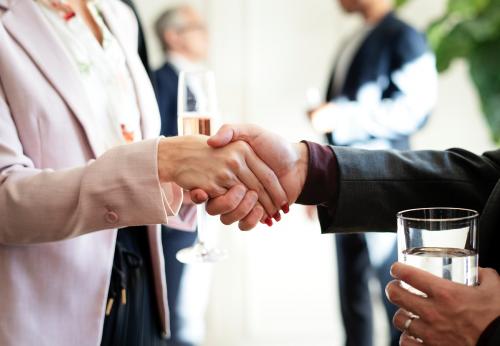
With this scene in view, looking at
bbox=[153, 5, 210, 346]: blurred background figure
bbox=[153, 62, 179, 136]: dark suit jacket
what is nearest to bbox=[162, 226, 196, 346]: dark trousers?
bbox=[153, 5, 210, 346]: blurred background figure

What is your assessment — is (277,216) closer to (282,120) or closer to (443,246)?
(443,246)

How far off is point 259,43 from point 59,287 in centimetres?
255

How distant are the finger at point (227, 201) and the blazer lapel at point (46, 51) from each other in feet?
0.77

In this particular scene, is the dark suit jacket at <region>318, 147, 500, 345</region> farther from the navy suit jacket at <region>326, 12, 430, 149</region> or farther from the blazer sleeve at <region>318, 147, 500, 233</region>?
the navy suit jacket at <region>326, 12, 430, 149</region>

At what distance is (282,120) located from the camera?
11.7 ft

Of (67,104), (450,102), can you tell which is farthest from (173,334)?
(450,102)

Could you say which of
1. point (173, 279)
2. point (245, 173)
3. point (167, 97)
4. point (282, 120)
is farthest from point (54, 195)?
point (282, 120)

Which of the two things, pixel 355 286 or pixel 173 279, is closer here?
pixel 173 279

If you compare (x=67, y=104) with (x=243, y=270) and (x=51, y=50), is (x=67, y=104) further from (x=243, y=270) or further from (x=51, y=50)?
(x=243, y=270)

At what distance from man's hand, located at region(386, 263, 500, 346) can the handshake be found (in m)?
0.48

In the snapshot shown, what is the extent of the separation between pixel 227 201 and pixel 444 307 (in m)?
0.54

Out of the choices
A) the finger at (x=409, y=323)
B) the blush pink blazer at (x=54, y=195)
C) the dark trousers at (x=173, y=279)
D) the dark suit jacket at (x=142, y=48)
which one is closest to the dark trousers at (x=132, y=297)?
the blush pink blazer at (x=54, y=195)

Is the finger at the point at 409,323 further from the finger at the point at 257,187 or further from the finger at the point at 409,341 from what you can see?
the finger at the point at 257,187

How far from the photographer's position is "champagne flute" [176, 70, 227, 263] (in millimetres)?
1248
